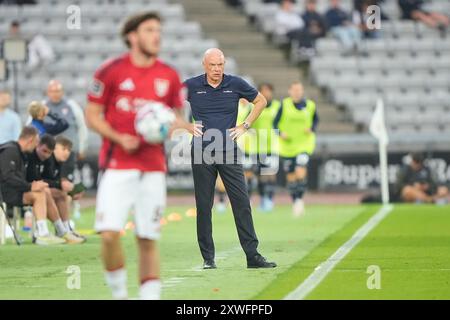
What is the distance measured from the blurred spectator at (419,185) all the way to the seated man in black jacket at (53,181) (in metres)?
10.1

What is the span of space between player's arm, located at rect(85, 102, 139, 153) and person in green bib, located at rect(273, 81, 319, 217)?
14.6 metres

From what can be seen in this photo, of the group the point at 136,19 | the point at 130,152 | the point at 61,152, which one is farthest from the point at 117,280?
the point at 61,152

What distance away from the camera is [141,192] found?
33.0ft

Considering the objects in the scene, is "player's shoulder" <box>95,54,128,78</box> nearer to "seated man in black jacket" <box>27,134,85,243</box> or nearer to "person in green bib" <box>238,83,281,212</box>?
"seated man in black jacket" <box>27,134,85,243</box>

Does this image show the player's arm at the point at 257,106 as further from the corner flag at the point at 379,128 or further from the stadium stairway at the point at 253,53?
the stadium stairway at the point at 253,53

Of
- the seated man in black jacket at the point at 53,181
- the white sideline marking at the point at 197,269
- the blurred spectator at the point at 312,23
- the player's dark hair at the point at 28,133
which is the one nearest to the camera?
the white sideline marking at the point at 197,269

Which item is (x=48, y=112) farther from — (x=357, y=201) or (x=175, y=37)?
(x=175, y=37)

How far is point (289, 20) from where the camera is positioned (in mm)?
34188

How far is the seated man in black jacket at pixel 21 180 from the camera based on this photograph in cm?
1736

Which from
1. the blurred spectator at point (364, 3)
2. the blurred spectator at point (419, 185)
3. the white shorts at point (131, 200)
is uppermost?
the blurred spectator at point (364, 3)

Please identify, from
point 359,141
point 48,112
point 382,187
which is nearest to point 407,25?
point 359,141

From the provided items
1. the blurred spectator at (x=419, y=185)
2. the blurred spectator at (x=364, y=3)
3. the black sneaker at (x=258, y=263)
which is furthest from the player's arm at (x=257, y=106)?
the blurred spectator at (x=364, y=3)

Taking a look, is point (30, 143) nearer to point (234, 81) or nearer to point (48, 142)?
point (48, 142)
